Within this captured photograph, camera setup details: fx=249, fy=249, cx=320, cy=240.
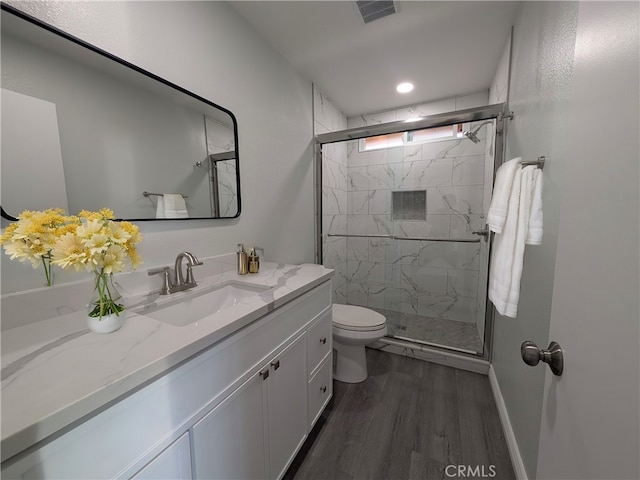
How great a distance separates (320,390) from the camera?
1.42m

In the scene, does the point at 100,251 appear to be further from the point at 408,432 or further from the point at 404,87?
the point at 404,87

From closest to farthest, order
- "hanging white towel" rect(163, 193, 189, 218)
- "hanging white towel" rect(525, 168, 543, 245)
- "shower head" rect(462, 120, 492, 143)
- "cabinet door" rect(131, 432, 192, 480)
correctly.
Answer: "cabinet door" rect(131, 432, 192, 480) → "hanging white towel" rect(525, 168, 543, 245) → "hanging white towel" rect(163, 193, 189, 218) → "shower head" rect(462, 120, 492, 143)

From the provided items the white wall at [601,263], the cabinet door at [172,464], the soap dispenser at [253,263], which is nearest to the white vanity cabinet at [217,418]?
the cabinet door at [172,464]

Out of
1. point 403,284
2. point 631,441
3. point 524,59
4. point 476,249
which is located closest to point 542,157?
point 524,59

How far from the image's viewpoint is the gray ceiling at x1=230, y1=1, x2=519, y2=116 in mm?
1467

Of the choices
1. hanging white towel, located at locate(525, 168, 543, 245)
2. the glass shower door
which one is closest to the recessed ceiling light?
the glass shower door

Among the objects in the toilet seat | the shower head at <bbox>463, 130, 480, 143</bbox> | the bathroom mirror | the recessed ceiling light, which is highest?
the recessed ceiling light

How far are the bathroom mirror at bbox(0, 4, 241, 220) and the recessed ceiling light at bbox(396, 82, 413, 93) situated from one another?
1.75m

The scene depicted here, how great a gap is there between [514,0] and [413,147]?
1353 mm

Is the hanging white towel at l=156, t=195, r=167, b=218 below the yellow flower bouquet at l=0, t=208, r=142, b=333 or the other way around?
the other way around

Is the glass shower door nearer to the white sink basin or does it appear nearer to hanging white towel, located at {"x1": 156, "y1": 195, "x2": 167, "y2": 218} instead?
the white sink basin

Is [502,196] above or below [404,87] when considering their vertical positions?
below

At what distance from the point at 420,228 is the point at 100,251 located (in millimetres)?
2680

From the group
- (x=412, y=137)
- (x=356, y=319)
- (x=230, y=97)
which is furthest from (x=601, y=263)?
(x=412, y=137)
